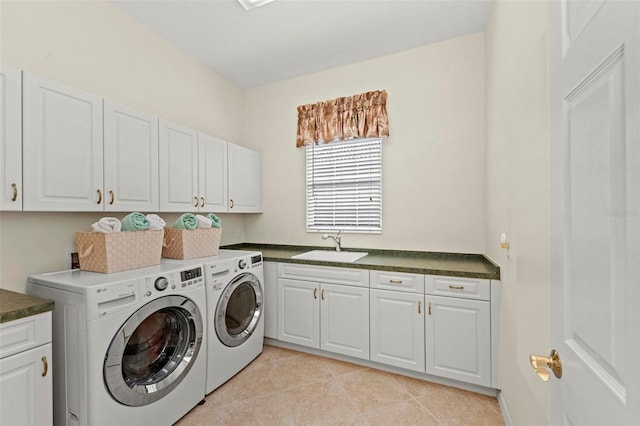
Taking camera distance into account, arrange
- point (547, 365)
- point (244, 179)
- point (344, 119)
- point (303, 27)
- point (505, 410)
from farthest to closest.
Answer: point (244, 179) < point (344, 119) < point (303, 27) < point (505, 410) < point (547, 365)

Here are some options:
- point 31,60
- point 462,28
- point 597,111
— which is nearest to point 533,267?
point 597,111

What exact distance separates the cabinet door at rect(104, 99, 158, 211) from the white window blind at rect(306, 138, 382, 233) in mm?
1552

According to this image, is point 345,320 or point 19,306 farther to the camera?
point 345,320

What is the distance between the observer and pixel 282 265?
2662mm

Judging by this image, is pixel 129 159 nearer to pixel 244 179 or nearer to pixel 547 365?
pixel 244 179

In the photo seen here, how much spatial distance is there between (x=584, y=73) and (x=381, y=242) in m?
2.41

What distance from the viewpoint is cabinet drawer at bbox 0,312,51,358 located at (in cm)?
118

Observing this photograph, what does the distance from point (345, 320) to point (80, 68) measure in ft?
8.94

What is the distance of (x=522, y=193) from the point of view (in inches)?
55.7

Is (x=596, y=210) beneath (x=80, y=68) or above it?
beneath

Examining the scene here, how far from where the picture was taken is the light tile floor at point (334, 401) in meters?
1.81

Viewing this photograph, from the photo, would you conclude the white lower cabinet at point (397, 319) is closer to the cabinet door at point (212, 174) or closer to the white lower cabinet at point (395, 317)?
the white lower cabinet at point (395, 317)

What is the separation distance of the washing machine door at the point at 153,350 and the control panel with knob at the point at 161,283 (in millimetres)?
66

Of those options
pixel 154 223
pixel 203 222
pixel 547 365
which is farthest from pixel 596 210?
pixel 203 222
